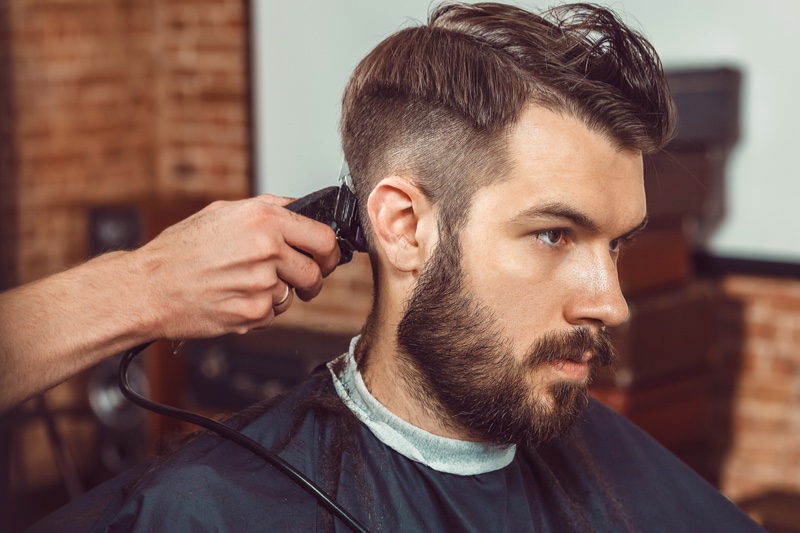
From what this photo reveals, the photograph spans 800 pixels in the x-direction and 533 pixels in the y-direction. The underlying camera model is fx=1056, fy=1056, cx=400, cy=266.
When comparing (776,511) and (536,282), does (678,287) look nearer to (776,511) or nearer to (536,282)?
(776,511)

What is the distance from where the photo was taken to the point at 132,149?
457cm

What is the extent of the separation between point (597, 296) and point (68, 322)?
2.24 feet

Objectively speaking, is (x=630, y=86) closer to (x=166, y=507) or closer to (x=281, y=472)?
(x=281, y=472)

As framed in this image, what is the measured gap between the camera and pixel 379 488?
1465mm

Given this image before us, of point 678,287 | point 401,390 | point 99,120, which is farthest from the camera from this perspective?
point 99,120

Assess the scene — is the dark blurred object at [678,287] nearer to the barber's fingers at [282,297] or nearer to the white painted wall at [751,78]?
the white painted wall at [751,78]

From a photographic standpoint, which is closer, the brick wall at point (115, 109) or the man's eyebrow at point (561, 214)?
the man's eyebrow at point (561, 214)

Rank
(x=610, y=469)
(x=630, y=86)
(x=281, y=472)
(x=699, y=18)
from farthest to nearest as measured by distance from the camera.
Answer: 1. (x=699, y=18)
2. (x=610, y=469)
3. (x=630, y=86)
4. (x=281, y=472)

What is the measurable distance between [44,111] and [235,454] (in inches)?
123

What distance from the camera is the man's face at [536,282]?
4.58ft

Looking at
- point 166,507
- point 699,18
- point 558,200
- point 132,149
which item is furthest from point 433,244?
point 132,149

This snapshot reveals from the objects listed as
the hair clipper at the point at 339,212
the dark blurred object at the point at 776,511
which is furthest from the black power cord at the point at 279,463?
the dark blurred object at the point at 776,511

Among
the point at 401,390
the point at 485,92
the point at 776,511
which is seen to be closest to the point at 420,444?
the point at 401,390

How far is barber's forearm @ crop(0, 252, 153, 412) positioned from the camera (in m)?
1.25
